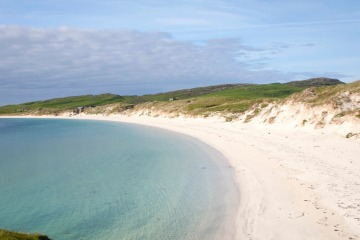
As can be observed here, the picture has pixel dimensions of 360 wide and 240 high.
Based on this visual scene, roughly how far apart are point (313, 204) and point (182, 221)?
6608mm

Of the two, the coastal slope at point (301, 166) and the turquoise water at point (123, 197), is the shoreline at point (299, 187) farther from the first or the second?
the turquoise water at point (123, 197)

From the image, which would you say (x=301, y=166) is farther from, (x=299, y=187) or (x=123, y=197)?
(x=123, y=197)

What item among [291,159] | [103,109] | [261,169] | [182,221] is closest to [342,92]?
[291,159]

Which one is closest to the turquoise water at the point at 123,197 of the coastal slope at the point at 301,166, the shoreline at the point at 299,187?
the shoreline at the point at 299,187

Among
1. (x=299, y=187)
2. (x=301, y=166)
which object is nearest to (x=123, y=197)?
(x=299, y=187)

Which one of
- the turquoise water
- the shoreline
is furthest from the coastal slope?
the turquoise water

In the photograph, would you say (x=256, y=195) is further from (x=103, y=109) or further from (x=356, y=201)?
(x=103, y=109)

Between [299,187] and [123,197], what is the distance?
10814mm

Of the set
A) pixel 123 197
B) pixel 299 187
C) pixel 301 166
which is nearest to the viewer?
pixel 299 187

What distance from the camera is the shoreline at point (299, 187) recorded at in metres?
15.4

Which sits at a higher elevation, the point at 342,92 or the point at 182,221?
the point at 342,92

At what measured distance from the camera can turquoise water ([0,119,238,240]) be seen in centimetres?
1705

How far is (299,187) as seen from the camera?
69.6 feet

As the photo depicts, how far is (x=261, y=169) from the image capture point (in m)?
27.2
